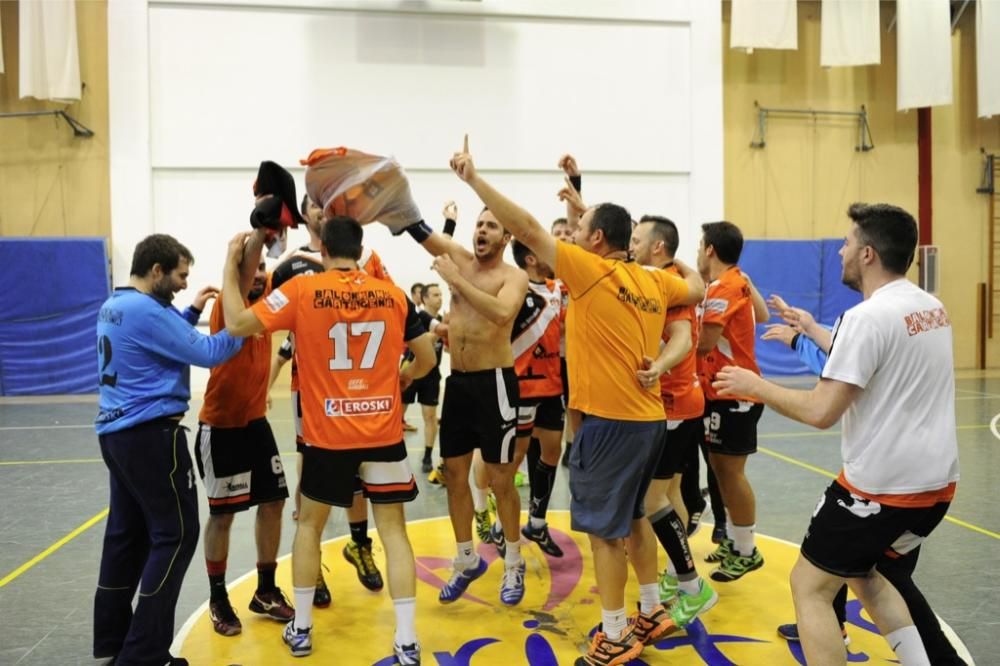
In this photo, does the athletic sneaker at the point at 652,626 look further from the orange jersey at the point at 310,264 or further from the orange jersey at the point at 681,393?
the orange jersey at the point at 310,264

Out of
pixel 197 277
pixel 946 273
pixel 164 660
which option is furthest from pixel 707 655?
pixel 946 273

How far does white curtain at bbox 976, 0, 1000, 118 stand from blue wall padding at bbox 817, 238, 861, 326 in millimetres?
4449

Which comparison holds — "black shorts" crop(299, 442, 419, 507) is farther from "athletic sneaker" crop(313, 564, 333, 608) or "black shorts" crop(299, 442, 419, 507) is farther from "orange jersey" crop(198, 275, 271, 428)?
"athletic sneaker" crop(313, 564, 333, 608)

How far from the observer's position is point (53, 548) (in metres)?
6.38

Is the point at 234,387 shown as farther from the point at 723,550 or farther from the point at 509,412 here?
the point at 723,550

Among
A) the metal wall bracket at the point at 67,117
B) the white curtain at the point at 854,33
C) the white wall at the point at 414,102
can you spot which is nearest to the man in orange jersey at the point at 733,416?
the white wall at the point at 414,102

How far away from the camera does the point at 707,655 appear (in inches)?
176

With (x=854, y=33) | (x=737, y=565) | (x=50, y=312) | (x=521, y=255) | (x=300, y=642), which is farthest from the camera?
(x=854, y=33)

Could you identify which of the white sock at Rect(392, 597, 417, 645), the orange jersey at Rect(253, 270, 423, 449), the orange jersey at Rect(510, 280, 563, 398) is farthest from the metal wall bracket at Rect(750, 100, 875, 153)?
the white sock at Rect(392, 597, 417, 645)

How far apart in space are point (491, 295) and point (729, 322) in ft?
5.30

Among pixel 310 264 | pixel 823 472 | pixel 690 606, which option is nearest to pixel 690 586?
pixel 690 606

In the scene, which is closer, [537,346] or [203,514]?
[537,346]

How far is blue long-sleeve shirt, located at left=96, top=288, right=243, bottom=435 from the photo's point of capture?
3.99 m

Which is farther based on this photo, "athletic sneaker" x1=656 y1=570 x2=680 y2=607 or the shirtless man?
the shirtless man
